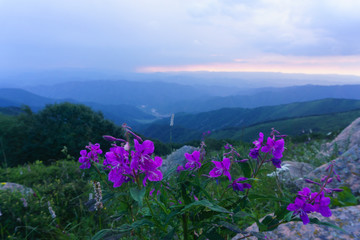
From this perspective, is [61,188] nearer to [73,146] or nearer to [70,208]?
[70,208]

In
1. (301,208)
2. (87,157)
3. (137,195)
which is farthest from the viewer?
(87,157)

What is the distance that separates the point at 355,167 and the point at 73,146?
34.0 m

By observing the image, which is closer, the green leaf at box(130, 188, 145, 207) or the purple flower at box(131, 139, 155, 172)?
the green leaf at box(130, 188, 145, 207)

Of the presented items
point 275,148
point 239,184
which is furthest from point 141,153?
point 275,148

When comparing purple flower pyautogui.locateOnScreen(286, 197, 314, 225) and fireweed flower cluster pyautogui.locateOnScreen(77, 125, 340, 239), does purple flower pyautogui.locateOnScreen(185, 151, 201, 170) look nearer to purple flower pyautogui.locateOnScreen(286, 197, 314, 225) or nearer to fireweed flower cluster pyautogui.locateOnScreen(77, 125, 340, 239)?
fireweed flower cluster pyautogui.locateOnScreen(77, 125, 340, 239)

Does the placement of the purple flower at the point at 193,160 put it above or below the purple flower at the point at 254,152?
below

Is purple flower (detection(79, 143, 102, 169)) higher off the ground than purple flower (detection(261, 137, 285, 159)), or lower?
lower

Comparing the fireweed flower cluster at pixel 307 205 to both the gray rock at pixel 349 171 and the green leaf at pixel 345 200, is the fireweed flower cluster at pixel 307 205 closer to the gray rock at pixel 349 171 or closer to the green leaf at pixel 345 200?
the green leaf at pixel 345 200

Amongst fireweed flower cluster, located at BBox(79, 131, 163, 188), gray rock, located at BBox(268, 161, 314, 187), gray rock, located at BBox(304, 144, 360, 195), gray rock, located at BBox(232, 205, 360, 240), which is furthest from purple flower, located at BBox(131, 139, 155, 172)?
gray rock, located at BBox(304, 144, 360, 195)

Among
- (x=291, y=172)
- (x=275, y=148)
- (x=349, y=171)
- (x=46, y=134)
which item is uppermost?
(x=275, y=148)

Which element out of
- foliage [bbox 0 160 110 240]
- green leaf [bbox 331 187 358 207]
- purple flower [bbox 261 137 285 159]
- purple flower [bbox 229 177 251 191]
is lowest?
foliage [bbox 0 160 110 240]

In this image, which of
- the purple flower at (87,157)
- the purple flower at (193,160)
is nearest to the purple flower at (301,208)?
the purple flower at (193,160)

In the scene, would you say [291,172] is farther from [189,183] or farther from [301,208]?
[189,183]

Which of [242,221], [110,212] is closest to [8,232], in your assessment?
[110,212]
